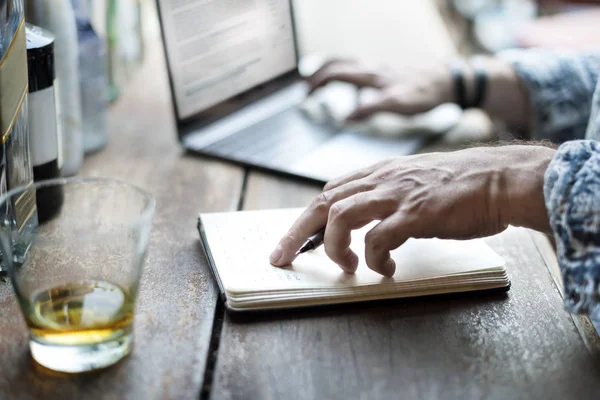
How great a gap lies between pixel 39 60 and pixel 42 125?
7 centimetres

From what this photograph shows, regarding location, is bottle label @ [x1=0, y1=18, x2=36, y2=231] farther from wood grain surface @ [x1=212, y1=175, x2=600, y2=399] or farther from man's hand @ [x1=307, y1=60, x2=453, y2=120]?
man's hand @ [x1=307, y1=60, x2=453, y2=120]

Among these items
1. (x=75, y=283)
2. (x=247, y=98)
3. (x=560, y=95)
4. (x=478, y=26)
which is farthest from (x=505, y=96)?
(x=478, y=26)

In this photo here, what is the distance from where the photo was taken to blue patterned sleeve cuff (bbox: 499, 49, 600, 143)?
130 cm

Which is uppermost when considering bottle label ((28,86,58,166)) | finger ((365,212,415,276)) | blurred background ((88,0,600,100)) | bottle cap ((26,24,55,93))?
bottle cap ((26,24,55,93))

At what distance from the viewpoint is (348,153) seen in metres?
1.17

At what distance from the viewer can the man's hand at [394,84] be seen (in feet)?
4.25

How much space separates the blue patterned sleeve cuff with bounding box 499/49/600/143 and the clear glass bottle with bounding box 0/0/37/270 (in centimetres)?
89

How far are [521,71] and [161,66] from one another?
0.76 m

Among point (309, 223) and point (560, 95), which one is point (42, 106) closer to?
point (309, 223)

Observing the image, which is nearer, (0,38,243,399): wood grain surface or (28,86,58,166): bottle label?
(0,38,243,399): wood grain surface

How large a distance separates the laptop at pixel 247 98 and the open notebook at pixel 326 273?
0.89 feet

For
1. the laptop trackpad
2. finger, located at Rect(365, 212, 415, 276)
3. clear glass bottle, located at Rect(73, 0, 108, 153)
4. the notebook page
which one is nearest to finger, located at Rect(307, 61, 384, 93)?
the laptop trackpad

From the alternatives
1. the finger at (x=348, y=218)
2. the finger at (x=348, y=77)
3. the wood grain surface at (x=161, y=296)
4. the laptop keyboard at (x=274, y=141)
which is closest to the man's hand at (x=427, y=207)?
the finger at (x=348, y=218)

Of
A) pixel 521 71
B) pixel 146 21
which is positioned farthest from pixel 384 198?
pixel 146 21
